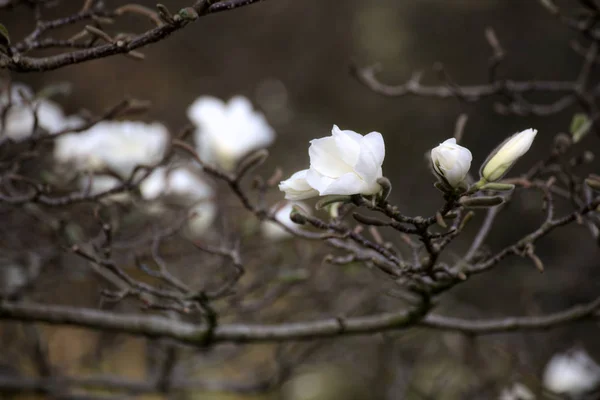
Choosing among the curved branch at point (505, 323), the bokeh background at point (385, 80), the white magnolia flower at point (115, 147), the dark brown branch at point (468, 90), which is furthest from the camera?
the bokeh background at point (385, 80)

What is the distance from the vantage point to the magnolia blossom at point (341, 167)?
0.43 meters

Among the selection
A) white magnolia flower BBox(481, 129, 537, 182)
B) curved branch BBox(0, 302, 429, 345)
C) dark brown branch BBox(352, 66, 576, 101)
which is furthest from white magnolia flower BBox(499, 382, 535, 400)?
white magnolia flower BBox(481, 129, 537, 182)

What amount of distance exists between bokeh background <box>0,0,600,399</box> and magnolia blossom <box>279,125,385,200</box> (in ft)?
3.00

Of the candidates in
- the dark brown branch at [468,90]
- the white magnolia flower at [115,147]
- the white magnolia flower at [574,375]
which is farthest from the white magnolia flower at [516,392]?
the white magnolia flower at [115,147]

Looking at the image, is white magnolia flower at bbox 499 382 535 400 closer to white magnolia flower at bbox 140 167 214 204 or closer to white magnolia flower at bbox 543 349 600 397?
white magnolia flower at bbox 543 349 600 397

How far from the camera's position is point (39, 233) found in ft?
3.06

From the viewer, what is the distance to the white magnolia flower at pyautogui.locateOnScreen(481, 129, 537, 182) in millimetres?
441

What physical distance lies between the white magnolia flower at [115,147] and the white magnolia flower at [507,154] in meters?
0.68

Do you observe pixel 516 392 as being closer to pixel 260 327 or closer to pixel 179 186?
pixel 260 327

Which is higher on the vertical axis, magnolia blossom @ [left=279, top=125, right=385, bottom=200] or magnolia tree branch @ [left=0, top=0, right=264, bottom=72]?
magnolia tree branch @ [left=0, top=0, right=264, bottom=72]

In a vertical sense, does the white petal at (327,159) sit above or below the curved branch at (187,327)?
above

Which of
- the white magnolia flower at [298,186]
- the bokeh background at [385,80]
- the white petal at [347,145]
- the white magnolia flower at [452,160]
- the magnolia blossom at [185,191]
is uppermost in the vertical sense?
the white magnolia flower at [452,160]

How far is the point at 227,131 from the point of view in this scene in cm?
108

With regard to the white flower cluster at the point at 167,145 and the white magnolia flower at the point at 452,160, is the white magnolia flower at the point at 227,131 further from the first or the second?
the white magnolia flower at the point at 452,160
